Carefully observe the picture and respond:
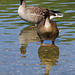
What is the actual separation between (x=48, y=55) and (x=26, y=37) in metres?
2.96

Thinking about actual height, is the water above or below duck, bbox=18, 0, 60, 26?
below

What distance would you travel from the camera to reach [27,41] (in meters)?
11.1

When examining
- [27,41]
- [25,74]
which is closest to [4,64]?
[25,74]

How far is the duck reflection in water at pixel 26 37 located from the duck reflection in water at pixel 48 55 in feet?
2.43

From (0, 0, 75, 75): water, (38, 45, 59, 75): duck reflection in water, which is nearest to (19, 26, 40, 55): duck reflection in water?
(0, 0, 75, 75): water

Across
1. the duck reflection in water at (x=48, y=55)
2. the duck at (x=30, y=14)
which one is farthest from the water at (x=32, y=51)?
the duck at (x=30, y=14)

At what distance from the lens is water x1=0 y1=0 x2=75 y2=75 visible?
7664mm

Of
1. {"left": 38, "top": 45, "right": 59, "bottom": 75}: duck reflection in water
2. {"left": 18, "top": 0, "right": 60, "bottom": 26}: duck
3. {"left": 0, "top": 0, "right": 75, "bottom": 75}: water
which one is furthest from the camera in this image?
{"left": 18, "top": 0, "right": 60, "bottom": 26}: duck

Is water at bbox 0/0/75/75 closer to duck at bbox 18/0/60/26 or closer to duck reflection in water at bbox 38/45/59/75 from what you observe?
duck reflection in water at bbox 38/45/59/75

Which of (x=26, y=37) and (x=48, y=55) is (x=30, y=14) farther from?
(x=48, y=55)

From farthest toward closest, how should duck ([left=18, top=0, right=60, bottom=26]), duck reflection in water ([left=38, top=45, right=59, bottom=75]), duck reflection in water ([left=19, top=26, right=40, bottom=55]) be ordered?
duck ([left=18, top=0, right=60, bottom=26]), duck reflection in water ([left=19, top=26, right=40, bottom=55]), duck reflection in water ([left=38, top=45, right=59, bottom=75])

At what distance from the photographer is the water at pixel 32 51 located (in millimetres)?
7664

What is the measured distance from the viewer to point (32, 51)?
9.66 m

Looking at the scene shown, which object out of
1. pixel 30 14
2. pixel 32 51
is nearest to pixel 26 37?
pixel 32 51
